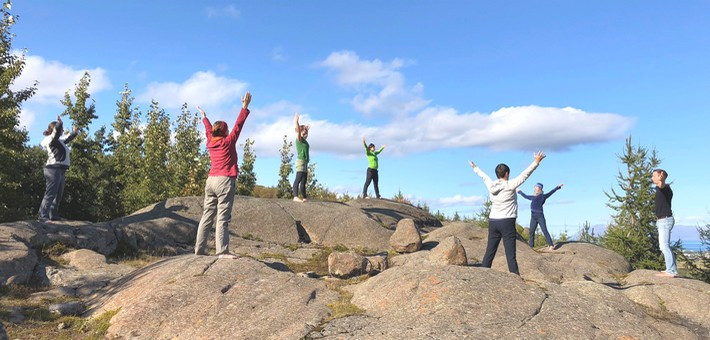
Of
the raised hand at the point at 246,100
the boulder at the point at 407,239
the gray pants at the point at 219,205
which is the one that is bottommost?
the boulder at the point at 407,239

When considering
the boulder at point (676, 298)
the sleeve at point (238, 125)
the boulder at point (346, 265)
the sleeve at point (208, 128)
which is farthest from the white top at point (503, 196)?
the sleeve at point (208, 128)

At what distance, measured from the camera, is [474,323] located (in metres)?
7.77

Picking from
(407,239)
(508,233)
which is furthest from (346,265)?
(407,239)

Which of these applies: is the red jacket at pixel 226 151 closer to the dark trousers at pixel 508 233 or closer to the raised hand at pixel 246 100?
the raised hand at pixel 246 100

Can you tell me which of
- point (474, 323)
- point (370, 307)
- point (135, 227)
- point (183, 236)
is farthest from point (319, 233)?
point (474, 323)

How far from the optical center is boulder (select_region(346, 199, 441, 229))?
22370mm

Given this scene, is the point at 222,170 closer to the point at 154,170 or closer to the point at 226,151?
the point at 226,151

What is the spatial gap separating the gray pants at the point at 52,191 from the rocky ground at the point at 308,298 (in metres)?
0.64

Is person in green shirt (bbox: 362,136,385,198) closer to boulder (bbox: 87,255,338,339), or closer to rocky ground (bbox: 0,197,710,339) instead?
rocky ground (bbox: 0,197,710,339)

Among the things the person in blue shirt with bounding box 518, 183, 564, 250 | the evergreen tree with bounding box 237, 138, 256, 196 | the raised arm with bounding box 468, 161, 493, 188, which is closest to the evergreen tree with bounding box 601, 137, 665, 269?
the person in blue shirt with bounding box 518, 183, 564, 250

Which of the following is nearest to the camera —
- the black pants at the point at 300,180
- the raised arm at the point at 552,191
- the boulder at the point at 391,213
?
the raised arm at the point at 552,191

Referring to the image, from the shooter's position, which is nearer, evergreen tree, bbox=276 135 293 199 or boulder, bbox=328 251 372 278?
boulder, bbox=328 251 372 278

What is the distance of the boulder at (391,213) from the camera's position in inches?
881

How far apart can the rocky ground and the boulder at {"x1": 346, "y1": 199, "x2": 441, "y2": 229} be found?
7188mm
